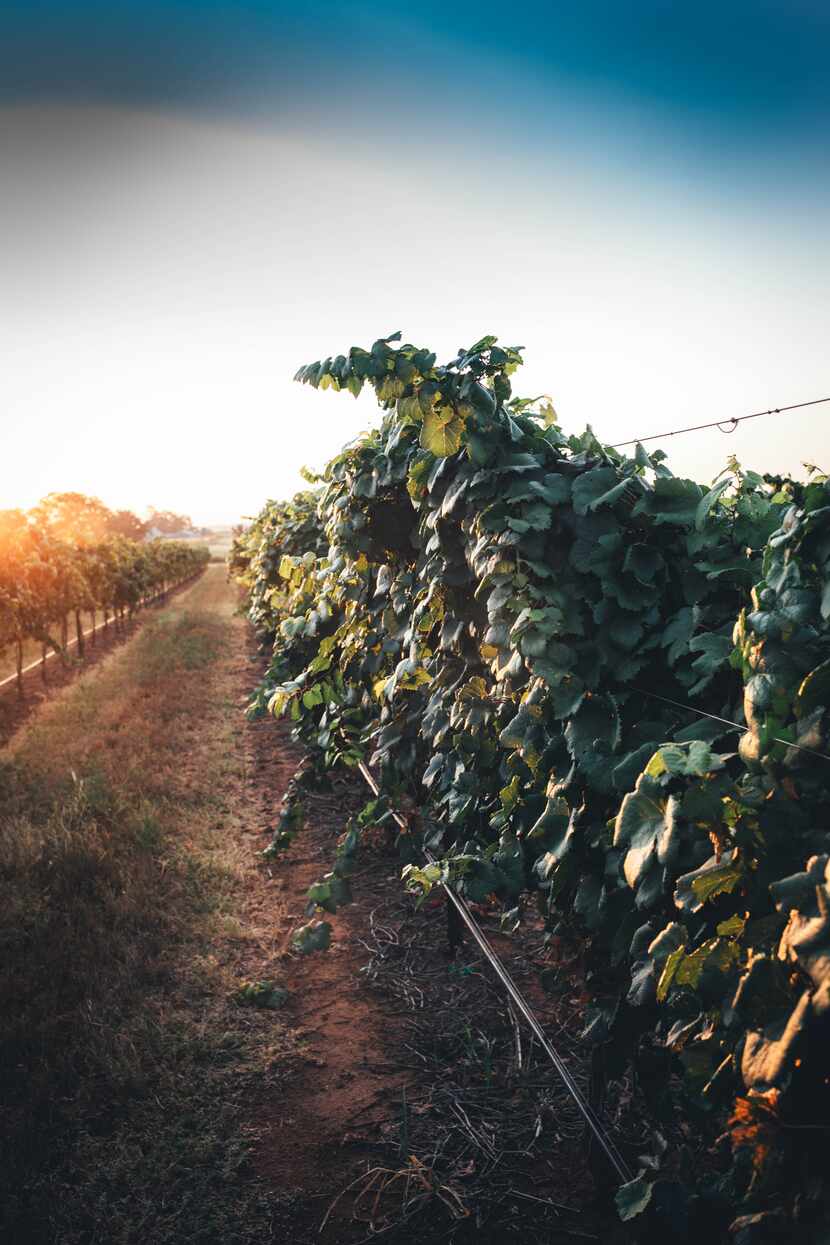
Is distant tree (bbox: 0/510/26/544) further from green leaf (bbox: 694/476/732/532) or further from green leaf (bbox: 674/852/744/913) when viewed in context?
green leaf (bbox: 674/852/744/913)

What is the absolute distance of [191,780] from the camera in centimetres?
774

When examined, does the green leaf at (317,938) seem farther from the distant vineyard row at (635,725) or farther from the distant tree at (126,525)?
the distant tree at (126,525)

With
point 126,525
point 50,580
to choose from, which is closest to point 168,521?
point 126,525

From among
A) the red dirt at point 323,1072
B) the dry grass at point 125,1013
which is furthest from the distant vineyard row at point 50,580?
the red dirt at point 323,1072

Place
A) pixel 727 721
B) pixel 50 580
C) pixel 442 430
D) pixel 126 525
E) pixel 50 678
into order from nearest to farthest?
1. pixel 727 721
2. pixel 442 430
3. pixel 50 678
4. pixel 50 580
5. pixel 126 525

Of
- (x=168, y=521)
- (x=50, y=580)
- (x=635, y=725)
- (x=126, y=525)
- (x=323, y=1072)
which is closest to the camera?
(x=635, y=725)

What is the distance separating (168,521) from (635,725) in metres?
195

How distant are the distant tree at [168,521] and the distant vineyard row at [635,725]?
18265 cm

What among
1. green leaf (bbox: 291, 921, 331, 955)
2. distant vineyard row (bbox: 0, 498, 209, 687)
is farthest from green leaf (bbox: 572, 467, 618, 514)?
distant vineyard row (bbox: 0, 498, 209, 687)

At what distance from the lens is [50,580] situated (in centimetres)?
1497

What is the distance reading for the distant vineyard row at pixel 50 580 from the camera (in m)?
12.6

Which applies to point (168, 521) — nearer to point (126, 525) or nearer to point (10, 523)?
point (126, 525)

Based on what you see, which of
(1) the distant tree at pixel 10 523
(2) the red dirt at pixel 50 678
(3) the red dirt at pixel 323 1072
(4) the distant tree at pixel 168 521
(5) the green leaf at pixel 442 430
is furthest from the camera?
(4) the distant tree at pixel 168 521

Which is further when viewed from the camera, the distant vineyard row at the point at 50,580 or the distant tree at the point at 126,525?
the distant tree at the point at 126,525
